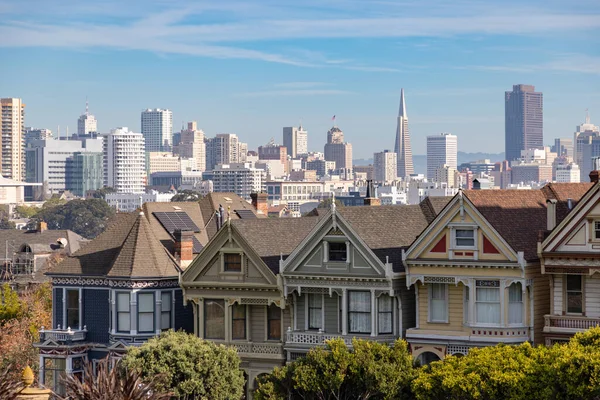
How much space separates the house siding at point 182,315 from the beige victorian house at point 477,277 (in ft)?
37.7

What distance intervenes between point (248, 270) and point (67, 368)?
942cm

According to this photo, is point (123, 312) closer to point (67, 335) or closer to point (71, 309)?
point (67, 335)

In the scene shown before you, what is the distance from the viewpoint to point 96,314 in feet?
216

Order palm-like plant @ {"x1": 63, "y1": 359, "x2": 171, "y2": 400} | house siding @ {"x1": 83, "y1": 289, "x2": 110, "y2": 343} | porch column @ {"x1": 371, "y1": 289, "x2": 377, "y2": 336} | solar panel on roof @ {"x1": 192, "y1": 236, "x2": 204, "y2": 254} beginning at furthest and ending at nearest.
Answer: solar panel on roof @ {"x1": 192, "y1": 236, "x2": 204, "y2": 254} < house siding @ {"x1": 83, "y1": 289, "x2": 110, "y2": 343} < porch column @ {"x1": 371, "y1": 289, "x2": 377, "y2": 336} < palm-like plant @ {"x1": 63, "y1": 359, "x2": 171, "y2": 400}

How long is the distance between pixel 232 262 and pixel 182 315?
4.41m

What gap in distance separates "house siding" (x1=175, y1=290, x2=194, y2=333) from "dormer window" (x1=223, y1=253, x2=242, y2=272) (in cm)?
349

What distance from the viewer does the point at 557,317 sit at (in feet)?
177

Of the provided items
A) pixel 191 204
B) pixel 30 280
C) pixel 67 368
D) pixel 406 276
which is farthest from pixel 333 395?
pixel 30 280

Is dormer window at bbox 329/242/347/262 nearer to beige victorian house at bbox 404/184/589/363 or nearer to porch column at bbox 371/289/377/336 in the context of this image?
porch column at bbox 371/289/377/336

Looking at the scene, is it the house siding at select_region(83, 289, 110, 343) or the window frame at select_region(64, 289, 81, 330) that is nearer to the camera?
the house siding at select_region(83, 289, 110, 343)

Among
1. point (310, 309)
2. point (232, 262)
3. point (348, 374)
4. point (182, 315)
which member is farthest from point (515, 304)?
point (182, 315)

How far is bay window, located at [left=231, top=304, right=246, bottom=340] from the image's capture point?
61875mm

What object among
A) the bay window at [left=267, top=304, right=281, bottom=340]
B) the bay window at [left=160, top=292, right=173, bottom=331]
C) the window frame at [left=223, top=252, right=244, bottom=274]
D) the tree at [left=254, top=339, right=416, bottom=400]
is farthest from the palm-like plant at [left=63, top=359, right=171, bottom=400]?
the bay window at [left=160, top=292, right=173, bottom=331]

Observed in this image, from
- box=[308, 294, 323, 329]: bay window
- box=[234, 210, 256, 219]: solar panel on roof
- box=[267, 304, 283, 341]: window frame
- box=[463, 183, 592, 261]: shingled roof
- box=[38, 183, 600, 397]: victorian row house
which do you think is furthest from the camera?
box=[234, 210, 256, 219]: solar panel on roof
